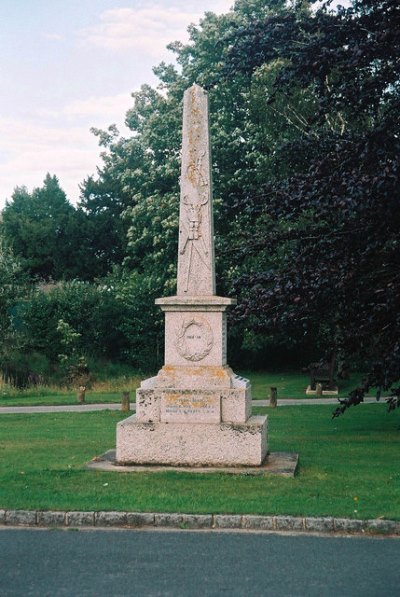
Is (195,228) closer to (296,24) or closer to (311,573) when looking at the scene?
(296,24)

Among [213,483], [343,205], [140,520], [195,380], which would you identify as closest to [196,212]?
[343,205]

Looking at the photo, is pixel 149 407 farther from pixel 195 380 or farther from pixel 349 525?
pixel 349 525

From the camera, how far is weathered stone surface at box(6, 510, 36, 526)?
30.4 ft

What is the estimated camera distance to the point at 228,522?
29.7 feet

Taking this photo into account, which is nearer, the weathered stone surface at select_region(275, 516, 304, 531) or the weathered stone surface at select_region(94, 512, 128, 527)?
the weathered stone surface at select_region(275, 516, 304, 531)

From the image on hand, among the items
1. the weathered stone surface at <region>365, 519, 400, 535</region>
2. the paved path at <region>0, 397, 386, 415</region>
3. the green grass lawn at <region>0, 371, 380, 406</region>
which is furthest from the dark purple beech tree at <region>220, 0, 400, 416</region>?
the green grass lawn at <region>0, 371, 380, 406</region>

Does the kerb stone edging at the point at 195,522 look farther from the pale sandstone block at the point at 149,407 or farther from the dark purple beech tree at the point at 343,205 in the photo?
the dark purple beech tree at the point at 343,205

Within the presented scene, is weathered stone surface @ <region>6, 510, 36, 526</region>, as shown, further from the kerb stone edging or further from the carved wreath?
the carved wreath

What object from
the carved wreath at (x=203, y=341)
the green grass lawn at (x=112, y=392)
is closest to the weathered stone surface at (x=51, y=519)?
the carved wreath at (x=203, y=341)

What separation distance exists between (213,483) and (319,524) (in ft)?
7.19

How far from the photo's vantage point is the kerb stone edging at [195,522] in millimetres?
8859

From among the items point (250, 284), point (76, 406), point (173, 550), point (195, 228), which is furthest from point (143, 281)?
point (173, 550)

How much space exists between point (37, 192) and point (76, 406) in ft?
171

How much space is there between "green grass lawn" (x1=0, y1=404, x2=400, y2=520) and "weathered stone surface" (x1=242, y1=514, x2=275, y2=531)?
0.59 feet
